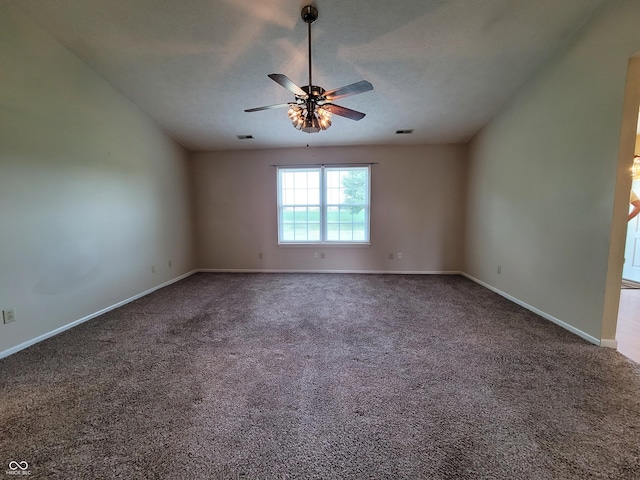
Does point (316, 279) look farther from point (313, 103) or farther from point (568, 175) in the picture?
point (568, 175)

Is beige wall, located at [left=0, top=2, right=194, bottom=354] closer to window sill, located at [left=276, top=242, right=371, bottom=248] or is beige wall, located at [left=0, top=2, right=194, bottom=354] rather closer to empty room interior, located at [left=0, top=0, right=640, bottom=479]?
empty room interior, located at [left=0, top=0, right=640, bottom=479]

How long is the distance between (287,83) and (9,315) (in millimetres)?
3150

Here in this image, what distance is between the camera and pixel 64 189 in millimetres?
2580

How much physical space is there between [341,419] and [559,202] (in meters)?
3.04

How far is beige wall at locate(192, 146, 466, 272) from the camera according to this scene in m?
4.66

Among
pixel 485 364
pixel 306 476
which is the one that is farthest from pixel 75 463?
pixel 485 364

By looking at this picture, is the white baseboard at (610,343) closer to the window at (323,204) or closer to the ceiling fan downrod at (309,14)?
the window at (323,204)

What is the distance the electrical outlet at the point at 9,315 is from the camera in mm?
2084

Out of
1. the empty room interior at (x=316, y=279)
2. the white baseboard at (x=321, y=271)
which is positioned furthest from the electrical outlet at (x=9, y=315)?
the white baseboard at (x=321, y=271)

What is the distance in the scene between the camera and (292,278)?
4543 millimetres

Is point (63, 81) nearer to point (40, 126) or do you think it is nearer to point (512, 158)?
point (40, 126)

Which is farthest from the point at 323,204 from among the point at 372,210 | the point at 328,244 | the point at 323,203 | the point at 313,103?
the point at 313,103

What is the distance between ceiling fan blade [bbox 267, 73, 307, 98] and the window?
107 inches

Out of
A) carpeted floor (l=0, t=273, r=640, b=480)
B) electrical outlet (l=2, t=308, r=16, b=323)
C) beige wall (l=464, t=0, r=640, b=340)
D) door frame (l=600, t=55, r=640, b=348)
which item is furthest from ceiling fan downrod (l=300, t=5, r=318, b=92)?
electrical outlet (l=2, t=308, r=16, b=323)
